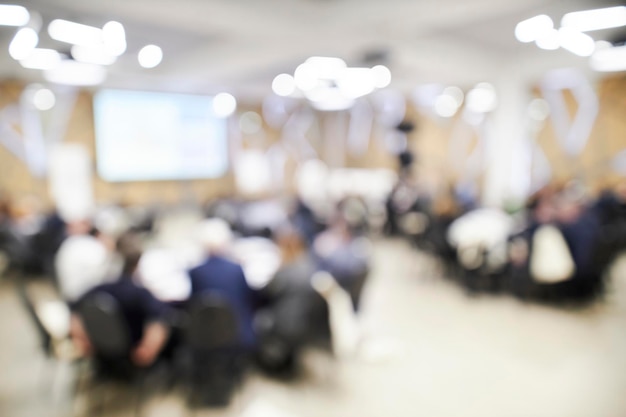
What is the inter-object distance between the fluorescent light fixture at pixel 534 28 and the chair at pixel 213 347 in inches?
84.6

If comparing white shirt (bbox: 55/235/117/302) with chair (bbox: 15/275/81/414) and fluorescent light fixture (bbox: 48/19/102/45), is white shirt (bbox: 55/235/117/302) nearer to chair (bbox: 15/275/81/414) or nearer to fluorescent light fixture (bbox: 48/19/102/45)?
chair (bbox: 15/275/81/414)

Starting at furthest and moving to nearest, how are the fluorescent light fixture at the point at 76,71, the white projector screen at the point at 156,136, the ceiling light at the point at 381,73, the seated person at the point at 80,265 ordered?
the white projector screen at the point at 156,136, the ceiling light at the point at 381,73, the fluorescent light fixture at the point at 76,71, the seated person at the point at 80,265

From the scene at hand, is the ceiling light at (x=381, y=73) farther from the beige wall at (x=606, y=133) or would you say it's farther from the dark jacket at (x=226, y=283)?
the dark jacket at (x=226, y=283)

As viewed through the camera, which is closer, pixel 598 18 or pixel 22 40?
pixel 598 18

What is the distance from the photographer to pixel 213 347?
269 centimetres

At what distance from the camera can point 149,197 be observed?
1005 cm

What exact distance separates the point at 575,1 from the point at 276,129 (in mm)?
10760

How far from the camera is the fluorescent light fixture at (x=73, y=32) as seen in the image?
6.10 ft

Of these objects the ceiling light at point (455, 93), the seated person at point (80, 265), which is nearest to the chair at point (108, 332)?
the seated person at point (80, 265)

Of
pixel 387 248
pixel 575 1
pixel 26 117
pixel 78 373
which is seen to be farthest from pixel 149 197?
pixel 575 1

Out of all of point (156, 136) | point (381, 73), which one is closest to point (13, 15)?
point (381, 73)

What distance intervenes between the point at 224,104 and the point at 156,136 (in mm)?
2176

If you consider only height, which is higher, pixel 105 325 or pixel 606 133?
pixel 606 133

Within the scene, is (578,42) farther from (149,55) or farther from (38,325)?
(38,325)
